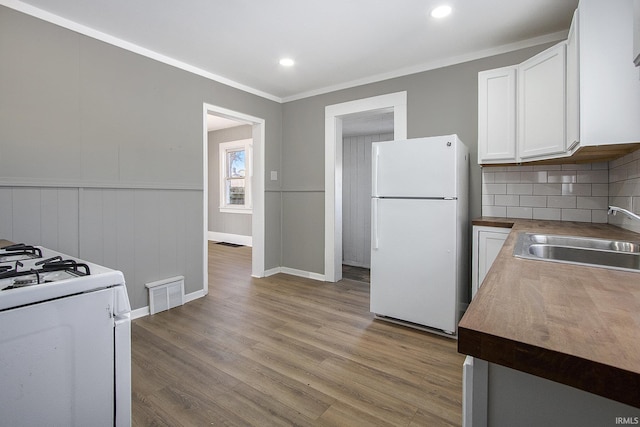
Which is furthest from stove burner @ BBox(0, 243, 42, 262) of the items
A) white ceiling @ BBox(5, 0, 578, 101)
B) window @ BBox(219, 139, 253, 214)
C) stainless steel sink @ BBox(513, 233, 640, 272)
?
window @ BBox(219, 139, 253, 214)

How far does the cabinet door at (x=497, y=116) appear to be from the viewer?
8.14 feet

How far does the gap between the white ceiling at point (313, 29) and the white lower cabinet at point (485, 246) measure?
5.29 ft

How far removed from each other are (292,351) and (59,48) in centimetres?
286

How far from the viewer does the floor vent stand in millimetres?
2898

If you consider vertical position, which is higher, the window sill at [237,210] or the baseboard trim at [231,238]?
the window sill at [237,210]

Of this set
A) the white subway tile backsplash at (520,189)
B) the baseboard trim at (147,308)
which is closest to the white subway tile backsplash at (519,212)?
the white subway tile backsplash at (520,189)

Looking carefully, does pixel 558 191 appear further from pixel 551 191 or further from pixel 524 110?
pixel 524 110

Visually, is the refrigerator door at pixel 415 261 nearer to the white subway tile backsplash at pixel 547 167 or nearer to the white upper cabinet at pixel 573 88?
the white upper cabinet at pixel 573 88

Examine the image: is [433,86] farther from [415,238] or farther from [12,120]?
[12,120]

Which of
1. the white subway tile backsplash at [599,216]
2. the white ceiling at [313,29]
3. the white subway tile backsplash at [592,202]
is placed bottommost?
the white subway tile backsplash at [599,216]

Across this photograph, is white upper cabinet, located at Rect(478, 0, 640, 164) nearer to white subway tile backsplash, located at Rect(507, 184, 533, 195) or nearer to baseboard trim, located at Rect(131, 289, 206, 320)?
white subway tile backsplash, located at Rect(507, 184, 533, 195)

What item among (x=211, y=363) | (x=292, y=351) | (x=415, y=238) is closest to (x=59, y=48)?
(x=211, y=363)

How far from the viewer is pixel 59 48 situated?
2.35 meters

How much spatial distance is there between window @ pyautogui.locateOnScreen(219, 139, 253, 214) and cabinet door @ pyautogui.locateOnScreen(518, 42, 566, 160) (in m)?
5.17
